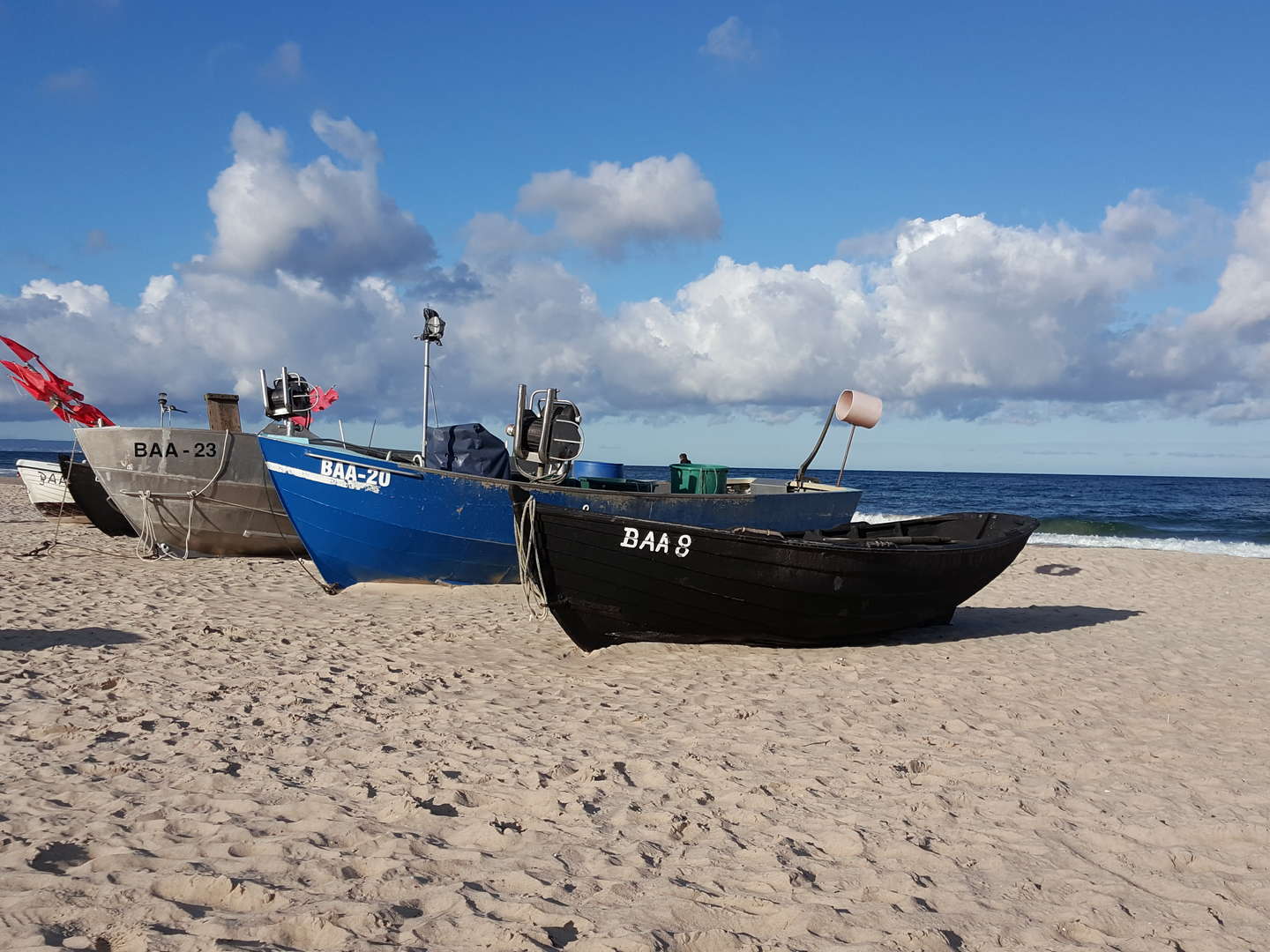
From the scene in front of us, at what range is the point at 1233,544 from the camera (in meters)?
26.0

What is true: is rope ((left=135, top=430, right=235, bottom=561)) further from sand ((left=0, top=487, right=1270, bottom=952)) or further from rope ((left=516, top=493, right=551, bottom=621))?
rope ((left=516, top=493, right=551, bottom=621))

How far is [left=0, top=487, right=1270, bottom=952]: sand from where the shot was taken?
3.20 m

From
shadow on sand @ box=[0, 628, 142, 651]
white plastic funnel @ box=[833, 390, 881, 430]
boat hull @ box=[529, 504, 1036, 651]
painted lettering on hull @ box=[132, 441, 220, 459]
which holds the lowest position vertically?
shadow on sand @ box=[0, 628, 142, 651]

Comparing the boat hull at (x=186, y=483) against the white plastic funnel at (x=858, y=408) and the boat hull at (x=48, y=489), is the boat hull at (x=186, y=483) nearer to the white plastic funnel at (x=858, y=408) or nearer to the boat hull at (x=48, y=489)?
the boat hull at (x=48, y=489)

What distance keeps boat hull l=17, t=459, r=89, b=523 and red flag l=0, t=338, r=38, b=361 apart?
510 centimetres

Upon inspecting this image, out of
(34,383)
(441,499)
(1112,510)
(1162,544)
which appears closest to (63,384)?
(34,383)

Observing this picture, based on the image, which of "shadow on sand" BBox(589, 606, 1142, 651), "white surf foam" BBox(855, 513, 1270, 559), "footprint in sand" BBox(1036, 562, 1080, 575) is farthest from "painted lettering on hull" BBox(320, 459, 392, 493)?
"white surf foam" BBox(855, 513, 1270, 559)

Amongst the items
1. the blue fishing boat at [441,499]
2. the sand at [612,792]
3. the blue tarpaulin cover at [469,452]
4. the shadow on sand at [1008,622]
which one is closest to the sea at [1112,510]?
the shadow on sand at [1008,622]

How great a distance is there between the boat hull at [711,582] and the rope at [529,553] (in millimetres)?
35

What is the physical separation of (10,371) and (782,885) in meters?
16.8

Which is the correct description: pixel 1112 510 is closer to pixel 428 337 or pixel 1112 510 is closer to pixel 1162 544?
pixel 1162 544

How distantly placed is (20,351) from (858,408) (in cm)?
1432

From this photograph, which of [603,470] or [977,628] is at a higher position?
[603,470]

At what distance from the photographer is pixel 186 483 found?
46.3 ft
